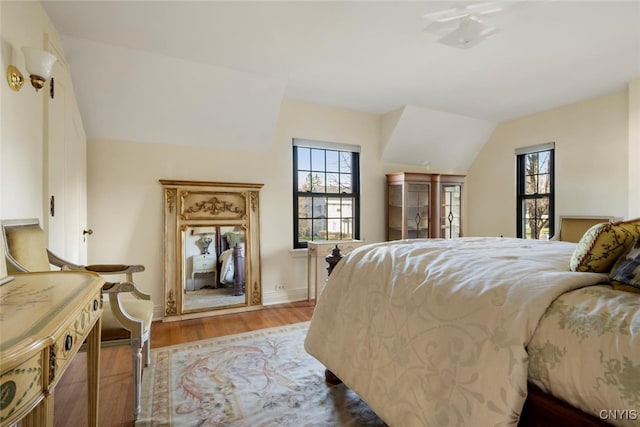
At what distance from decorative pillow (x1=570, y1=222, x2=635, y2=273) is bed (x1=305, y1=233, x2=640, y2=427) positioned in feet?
0.06

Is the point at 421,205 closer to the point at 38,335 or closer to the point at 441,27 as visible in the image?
the point at 441,27

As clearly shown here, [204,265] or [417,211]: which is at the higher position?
[417,211]

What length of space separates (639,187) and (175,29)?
450cm

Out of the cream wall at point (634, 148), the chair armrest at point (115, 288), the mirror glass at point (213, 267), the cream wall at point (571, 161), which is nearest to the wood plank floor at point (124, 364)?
the mirror glass at point (213, 267)

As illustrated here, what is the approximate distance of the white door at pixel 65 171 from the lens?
2070 mm

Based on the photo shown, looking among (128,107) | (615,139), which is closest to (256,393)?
(128,107)

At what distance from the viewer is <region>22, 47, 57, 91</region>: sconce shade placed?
5.20 ft

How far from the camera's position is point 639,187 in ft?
10.4

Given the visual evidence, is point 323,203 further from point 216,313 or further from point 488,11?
point 488,11

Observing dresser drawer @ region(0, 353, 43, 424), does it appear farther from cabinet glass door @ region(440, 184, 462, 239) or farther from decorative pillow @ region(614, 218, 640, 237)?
cabinet glass door @ region(440, 184, 462, 239)

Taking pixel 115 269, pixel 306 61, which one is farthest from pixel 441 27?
pixel 115 269

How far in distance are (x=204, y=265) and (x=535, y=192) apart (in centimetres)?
442

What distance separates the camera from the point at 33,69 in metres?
1.61

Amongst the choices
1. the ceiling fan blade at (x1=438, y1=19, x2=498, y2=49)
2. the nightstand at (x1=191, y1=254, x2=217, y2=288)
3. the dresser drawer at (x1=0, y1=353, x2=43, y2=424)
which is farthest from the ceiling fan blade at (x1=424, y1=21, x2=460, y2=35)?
the nightstand at (x1=191, y1=254, x2=217, y2=288)
